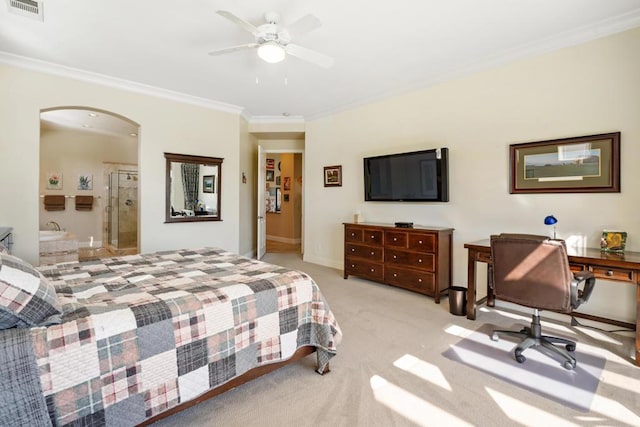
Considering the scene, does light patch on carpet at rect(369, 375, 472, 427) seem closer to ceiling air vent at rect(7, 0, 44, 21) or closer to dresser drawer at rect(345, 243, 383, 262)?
dresser drawer at rect(345, 243, 383, 262)

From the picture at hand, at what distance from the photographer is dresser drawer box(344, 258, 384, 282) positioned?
13.9 feet

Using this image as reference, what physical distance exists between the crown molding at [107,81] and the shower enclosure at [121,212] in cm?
363

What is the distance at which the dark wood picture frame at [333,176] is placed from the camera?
5.32 m

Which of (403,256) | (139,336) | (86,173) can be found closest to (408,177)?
(403,256)

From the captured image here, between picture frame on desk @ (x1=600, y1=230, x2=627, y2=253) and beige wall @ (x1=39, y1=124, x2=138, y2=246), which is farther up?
beige wall @ (x1=39, y1=124, x2=138, y2=246)

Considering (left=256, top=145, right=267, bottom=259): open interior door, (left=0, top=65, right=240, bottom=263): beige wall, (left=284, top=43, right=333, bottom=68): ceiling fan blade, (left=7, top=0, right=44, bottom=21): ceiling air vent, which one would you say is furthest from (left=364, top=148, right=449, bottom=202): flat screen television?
(left=7, top=0, right=44, bottom=21): ceiling air vent

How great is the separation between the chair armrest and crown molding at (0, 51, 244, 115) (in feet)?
16.4

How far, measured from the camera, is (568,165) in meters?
3.02

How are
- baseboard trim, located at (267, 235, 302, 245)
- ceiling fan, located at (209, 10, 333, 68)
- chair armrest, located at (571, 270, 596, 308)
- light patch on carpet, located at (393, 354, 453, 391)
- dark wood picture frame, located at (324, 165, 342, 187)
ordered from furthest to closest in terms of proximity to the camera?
baseboard trim, located at (267, 235, 302, 245) → dark wood picture frame, located at (324, 165, 342, 187) → ceiling fan, located at (209, 10, 333, 68) → chair armrest, located at (571, 270, 596, 308) → light patch on carpet, located at (393, 354, 453, 391)

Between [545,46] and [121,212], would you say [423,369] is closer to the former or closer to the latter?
[545,46]

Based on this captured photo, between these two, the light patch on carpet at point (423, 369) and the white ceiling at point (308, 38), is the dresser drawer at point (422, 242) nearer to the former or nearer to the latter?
the light patch on carpet at point (423, 369)

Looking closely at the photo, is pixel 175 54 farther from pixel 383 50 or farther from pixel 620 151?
pixel 620 151

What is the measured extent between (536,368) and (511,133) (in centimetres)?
233

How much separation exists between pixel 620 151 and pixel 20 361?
4.22 m
